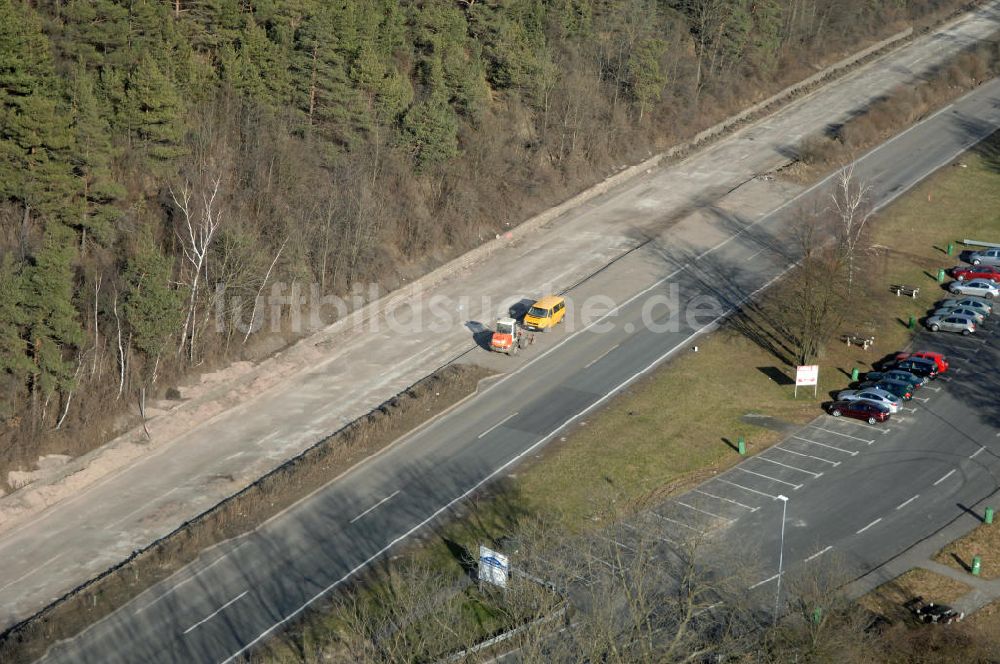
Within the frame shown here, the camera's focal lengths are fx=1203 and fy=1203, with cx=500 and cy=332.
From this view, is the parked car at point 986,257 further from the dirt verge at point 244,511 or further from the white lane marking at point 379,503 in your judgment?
the white lane marking at point 379,503

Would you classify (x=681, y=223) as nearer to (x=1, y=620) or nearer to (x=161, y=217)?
(x=161, y=217)

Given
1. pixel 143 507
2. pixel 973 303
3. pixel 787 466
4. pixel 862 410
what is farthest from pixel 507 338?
pixel 973 303

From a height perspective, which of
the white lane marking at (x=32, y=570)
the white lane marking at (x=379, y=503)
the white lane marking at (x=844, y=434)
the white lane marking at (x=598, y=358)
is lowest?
the white lane marking at (x=598, y=358)

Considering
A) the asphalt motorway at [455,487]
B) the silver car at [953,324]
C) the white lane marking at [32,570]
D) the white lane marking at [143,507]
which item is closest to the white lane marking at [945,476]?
the asphalt motorway at [455,487]

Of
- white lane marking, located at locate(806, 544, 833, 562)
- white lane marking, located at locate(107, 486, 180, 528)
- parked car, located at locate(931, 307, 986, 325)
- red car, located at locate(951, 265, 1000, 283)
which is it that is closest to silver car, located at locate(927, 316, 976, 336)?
parked car, located at locate(931, 307, 986, 325)

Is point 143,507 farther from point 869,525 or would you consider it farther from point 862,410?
point 862,410

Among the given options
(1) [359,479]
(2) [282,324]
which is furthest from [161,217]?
(1) [359,479]
